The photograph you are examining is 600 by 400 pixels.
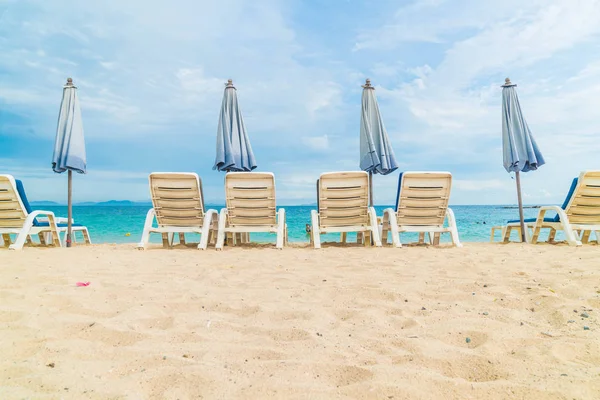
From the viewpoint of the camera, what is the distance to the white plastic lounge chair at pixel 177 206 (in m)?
5.70

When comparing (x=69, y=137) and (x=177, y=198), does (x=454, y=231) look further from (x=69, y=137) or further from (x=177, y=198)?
(x=69, y=137)

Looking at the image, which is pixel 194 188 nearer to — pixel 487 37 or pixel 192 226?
pixel 192 226

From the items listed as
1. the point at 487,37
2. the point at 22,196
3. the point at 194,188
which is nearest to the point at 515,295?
the point at 194,188

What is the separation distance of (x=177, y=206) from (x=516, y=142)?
6.40 metres

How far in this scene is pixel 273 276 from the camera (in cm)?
333

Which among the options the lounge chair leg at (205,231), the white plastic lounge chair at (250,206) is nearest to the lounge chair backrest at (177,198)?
the lounge chair leg at (205,231)

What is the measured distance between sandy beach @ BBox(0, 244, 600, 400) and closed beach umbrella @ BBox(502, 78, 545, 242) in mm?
4310

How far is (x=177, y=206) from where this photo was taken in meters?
5.82

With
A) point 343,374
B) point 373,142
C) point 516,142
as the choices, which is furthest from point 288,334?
point 516,142

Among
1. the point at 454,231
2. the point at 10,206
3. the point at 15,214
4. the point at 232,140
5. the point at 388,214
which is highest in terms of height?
the point at 232,140

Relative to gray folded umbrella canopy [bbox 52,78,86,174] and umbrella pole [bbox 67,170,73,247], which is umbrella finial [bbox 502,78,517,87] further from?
umbrella pole [bbox 67,170,73,247]

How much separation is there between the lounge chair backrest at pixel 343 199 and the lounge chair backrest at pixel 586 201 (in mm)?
3327

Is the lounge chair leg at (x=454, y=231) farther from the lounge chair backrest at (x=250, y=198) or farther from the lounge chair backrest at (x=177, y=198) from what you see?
the lounge chair backrest at (x=177, y=198)

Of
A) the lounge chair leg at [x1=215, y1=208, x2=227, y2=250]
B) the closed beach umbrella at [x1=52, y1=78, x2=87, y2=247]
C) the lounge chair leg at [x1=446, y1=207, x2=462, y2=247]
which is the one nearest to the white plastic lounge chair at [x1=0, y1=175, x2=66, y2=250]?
the closed beach umbrella at [x1=52, y1=78, x2=87, y2=247]
